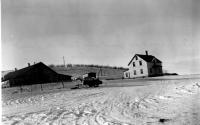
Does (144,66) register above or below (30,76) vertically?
above

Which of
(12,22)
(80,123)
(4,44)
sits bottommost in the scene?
(80,123)

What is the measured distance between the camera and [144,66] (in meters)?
39.4

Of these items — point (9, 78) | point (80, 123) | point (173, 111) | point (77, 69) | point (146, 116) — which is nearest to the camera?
point (80, 123)

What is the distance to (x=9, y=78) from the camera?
29156 mm

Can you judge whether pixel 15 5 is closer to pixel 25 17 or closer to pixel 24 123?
pixel 25 17

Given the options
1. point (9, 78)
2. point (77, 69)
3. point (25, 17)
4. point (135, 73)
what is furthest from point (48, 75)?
point (25, 17)

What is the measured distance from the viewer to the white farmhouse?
39.2m

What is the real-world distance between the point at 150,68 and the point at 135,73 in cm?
280

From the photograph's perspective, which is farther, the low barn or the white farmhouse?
the white farmhouse

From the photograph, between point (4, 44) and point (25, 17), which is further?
point (25, 17)

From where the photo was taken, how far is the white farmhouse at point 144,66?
128 feet

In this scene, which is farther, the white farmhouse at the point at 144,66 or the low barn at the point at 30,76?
the white farmhouse at the point at 144,66

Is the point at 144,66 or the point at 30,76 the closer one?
the point at 30,76

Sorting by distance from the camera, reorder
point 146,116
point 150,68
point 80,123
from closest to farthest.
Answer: point 80,123
point 146,116
point 150,68
